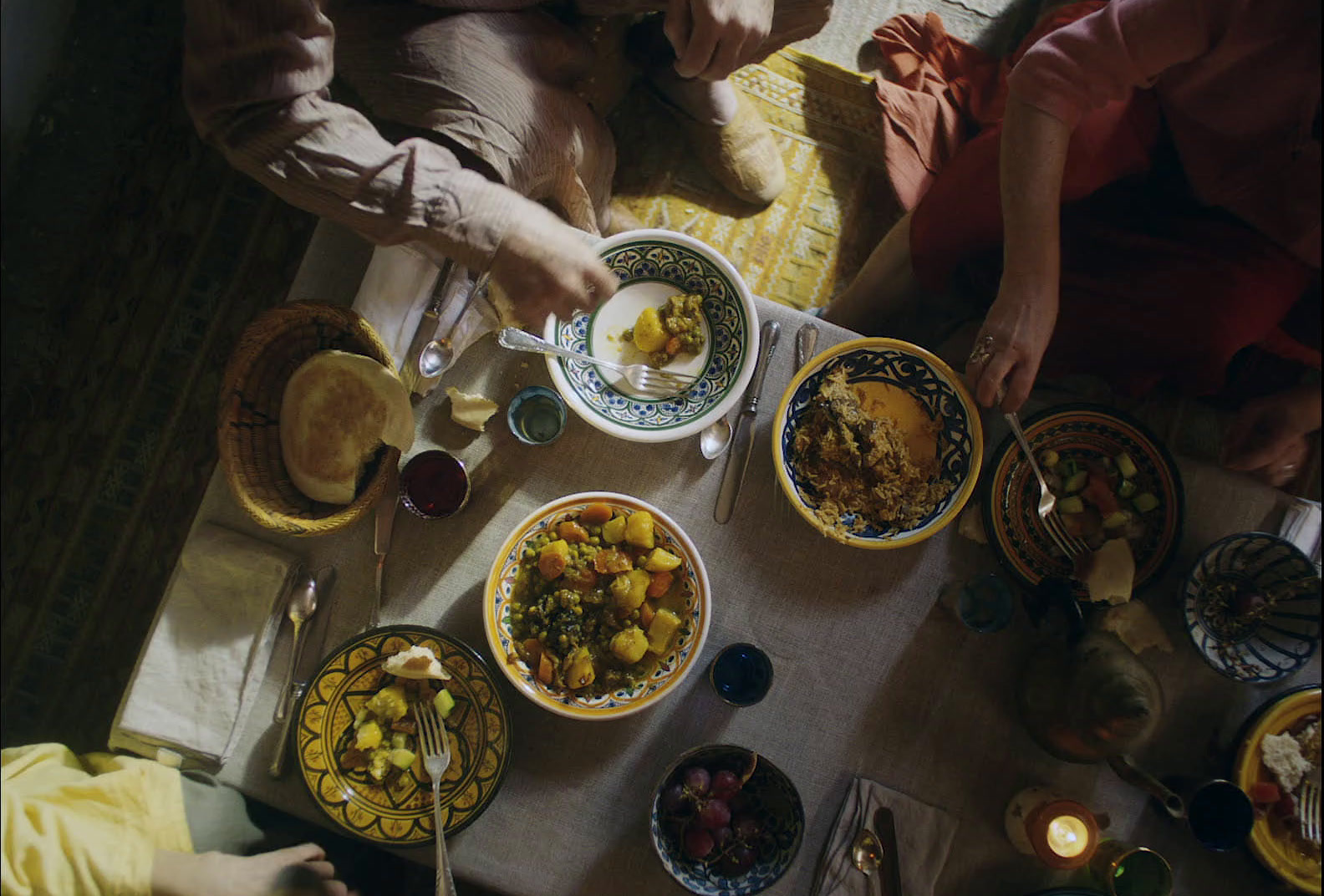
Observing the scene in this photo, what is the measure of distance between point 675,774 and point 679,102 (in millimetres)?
1348

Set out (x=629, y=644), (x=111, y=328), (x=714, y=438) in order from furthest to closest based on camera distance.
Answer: (x=111, y=328) < (x=714, y=438) < (x=629, y=644)

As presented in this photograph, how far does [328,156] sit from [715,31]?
2.00ft

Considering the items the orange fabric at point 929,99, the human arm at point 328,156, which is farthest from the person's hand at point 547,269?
the orange fabric at point 929,99

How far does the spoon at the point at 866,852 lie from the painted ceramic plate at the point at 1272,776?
488 millimetres

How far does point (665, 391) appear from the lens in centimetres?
125

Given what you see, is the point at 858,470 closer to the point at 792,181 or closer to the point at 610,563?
the point at 610,563

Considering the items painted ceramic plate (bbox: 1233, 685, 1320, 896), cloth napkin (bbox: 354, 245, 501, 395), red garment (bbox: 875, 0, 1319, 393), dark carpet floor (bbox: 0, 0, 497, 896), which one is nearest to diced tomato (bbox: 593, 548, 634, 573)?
cloth napkin (bbox: 354, 245, 501, 395)

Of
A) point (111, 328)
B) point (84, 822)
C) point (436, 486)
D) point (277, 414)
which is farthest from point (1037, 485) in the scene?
point (111, 328)

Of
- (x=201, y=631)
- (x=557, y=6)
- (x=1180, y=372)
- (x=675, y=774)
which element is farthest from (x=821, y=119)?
(x=201, y=631)

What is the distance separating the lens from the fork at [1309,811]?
107 cm

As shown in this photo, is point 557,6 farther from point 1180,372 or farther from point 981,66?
point 1180,372

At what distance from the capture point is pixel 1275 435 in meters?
1.01

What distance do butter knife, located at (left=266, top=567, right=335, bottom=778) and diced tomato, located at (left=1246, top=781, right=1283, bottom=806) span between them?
130cm

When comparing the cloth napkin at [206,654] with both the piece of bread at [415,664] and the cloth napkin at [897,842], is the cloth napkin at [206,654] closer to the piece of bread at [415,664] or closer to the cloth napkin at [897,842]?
the piece of bread at [415,664]
